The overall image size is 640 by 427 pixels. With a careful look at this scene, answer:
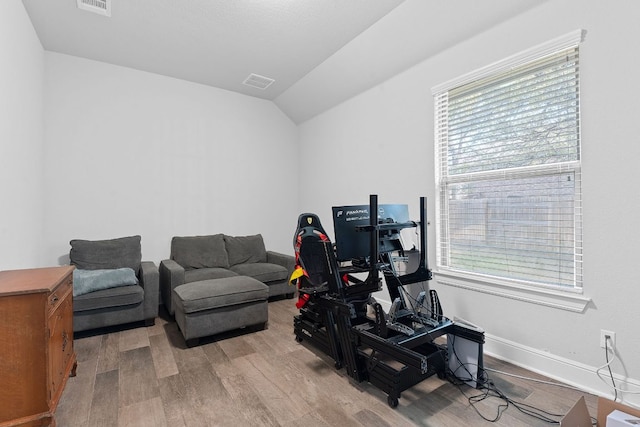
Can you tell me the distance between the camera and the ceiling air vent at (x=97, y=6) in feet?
8.79

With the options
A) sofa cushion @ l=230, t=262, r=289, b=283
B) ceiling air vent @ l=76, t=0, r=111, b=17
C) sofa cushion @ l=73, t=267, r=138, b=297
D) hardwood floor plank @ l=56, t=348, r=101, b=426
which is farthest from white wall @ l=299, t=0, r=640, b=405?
→ sofa cushion @ l=73, t=267, r=138, b=297

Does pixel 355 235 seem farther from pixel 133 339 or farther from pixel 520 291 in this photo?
pixel 133 339

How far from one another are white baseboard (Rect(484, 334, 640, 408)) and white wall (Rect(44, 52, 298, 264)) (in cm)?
349

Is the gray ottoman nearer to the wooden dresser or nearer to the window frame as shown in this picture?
the wooden dresser

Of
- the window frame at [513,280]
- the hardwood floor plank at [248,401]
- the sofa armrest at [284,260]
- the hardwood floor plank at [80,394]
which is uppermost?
the window frame at [513,280]

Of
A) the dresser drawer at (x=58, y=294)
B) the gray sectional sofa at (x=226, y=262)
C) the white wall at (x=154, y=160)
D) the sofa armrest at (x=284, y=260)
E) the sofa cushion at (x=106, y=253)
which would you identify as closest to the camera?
the dresser drawer at (x=58, y=294)

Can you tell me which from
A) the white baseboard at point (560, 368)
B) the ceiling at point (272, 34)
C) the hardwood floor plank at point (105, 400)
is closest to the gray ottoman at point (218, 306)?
the hardwood floor plank at point (105, 400)

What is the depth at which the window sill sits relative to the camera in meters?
2.08

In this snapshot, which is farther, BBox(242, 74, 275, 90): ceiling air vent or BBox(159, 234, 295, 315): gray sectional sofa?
BBox(242, 74, 275, 90): ceiling air vent

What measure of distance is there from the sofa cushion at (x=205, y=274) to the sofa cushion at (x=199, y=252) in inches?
5.3

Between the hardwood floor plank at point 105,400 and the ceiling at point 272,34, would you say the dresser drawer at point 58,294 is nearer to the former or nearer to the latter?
the hardwood floor plank at point 105,400

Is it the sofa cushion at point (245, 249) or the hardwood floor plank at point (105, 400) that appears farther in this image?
the sofa cushion at point (245, 249)

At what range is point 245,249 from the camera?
14.4ft

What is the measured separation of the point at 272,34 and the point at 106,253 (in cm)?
297
